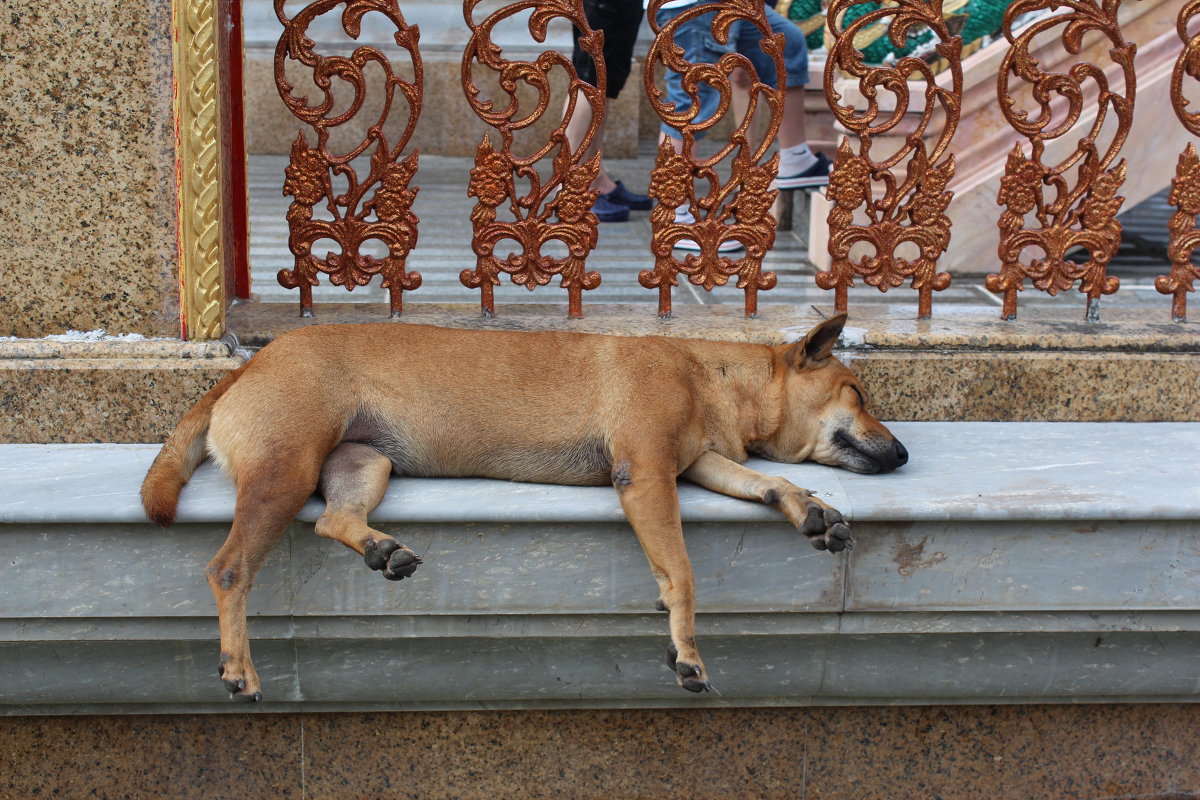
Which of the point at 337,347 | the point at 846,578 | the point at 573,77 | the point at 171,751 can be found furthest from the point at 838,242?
the point at 171,751

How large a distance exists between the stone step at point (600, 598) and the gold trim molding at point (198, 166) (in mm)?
558

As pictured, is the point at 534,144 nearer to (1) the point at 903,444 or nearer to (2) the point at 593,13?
(2) the point at 593,13

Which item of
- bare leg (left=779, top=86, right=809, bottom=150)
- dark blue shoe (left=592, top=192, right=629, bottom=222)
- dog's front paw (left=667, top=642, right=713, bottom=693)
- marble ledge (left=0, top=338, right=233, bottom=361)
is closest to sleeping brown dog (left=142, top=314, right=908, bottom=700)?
dog's front paw (left=667, top=642, right=713, bottom=693)

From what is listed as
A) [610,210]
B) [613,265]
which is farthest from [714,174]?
[610,210]

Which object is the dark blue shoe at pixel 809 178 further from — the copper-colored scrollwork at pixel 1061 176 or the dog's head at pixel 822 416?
the dog's head at pixel 822 416

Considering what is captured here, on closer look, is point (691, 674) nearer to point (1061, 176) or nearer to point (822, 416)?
point (822, 416)

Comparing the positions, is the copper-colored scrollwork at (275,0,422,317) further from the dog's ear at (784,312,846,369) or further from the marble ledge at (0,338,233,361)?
the dog's ear at (784,312,846,369)

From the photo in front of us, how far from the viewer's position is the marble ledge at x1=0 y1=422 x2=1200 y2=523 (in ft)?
11.3

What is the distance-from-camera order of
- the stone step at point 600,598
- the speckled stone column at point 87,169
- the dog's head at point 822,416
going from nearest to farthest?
1. the stone step at point 600,598
2. the speckled stone column at point 87,169
3. the dog's head at point 822,416

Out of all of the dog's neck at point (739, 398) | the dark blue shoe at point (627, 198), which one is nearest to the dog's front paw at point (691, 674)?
the dog's neck at point (739, 398)

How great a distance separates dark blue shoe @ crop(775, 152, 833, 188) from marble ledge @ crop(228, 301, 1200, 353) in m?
2.62

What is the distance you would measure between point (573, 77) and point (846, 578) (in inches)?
75.0

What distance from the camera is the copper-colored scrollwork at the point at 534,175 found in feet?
13.6

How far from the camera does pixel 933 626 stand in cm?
366
